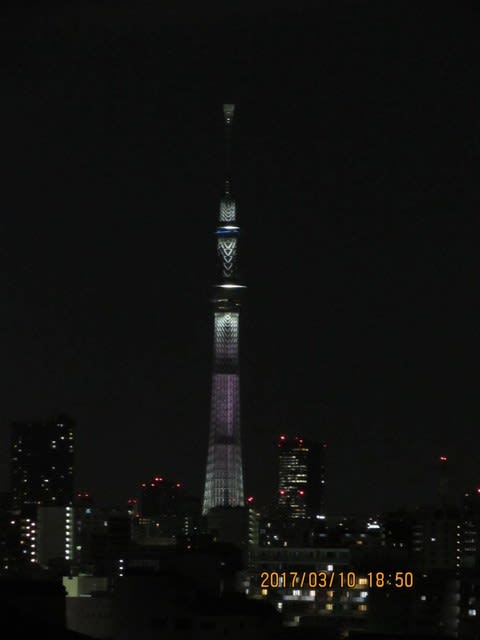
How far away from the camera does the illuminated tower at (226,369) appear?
82.1 m

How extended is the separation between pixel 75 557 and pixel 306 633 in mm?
40400

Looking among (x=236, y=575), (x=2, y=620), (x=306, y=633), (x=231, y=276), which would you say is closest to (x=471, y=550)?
(x=236, y=575)

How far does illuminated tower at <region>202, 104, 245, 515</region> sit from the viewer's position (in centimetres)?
8206

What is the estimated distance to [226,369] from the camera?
Result: 84125 millimetres

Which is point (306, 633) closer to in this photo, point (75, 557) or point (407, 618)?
point (407, 618)
